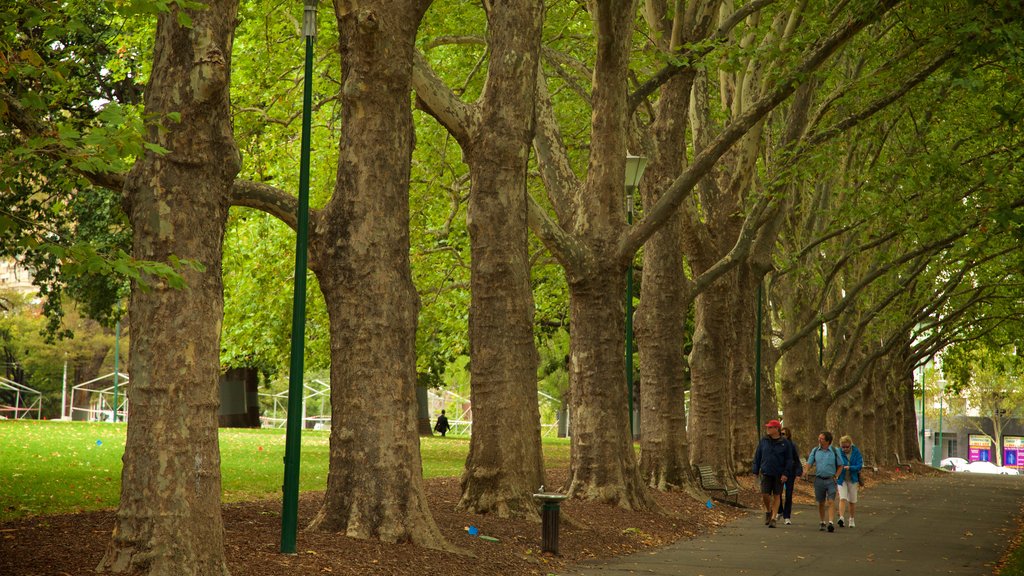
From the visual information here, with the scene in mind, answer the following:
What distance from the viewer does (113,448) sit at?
81.4 feet

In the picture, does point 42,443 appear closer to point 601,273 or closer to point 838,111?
point 601,273

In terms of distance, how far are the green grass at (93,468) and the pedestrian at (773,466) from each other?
7.47m

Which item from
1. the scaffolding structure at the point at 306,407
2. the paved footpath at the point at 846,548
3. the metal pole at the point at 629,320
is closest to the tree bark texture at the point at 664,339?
the metal pole at the point at 629,320

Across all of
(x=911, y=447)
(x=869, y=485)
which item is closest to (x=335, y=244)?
(x=869, y=485)

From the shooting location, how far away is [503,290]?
14.2m

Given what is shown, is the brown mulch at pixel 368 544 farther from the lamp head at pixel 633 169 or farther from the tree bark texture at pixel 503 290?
the lamp head at pixel 633 169

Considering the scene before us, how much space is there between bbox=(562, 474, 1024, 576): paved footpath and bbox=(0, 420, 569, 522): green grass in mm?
6644

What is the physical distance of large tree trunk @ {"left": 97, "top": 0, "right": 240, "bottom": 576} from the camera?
311 inches

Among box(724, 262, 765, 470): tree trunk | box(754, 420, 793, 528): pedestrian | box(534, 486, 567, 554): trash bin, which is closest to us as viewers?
box(534, 486, 567, 554): trash bin

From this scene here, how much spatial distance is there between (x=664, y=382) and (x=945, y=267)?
19.1 metres

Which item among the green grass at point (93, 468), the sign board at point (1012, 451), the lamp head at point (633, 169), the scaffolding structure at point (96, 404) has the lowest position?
the sign board at point (1012, 451)

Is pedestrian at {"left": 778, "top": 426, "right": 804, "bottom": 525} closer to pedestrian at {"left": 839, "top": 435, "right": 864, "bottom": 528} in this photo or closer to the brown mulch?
pedestrian at {"left": 839, "top": 435, "right": 864, "bottom": 528}

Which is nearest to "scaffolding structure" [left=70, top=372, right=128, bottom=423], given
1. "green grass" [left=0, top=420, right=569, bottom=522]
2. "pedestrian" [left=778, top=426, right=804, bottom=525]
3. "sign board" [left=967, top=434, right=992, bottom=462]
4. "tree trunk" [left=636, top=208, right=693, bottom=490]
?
"green grass" [left=0, top=420, right=569, bottom=522]

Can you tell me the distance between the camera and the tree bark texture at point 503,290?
552 inches
